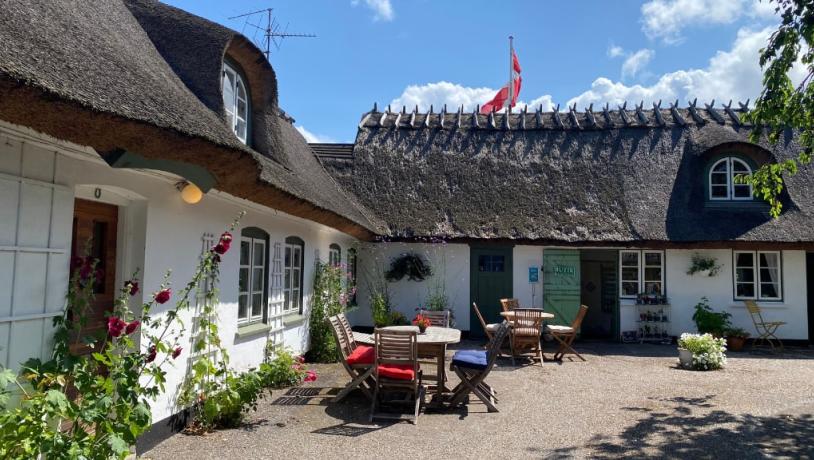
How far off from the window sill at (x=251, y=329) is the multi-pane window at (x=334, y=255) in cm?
356

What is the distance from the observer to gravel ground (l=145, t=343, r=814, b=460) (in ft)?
15.8

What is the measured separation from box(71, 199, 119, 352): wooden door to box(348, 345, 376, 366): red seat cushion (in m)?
2.66

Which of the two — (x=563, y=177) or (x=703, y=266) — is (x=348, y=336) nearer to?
(x=563, y=177)

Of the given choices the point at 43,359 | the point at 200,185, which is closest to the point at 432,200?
the point at 200,185

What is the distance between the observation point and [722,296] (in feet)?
39.0

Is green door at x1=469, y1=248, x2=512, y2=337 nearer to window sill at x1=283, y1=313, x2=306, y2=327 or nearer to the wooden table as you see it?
window sill at x1=283, y1=313, x2=306, y2=327

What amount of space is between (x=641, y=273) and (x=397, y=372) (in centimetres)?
832

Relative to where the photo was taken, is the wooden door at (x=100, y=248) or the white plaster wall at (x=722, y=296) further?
the white plaster wall at (x=722, y=296)

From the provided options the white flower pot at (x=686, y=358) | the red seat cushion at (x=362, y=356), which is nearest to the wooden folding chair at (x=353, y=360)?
the red seat cushion at (x=362, y=356)

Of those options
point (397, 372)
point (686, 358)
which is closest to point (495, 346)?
point (397, 372)

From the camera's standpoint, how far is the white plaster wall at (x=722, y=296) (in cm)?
1173

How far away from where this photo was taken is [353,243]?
501 inches

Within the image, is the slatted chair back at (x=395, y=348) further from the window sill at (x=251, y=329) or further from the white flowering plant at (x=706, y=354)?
the white flowering plant at (x=706, y=354)

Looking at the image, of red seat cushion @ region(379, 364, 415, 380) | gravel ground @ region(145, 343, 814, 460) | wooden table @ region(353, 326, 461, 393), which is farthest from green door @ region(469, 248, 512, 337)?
red seat cushion @ region(379, 364, 415, 380)
